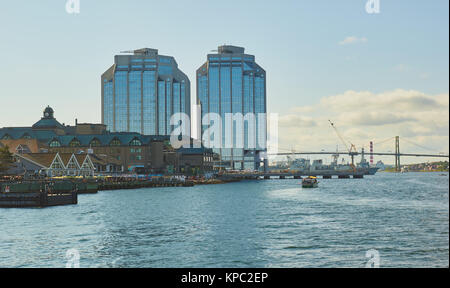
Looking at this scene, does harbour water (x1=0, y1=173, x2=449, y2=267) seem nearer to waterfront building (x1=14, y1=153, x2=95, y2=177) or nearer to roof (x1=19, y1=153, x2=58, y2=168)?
waterfront building (x1=14, y1=153, x2=95, y2=177)

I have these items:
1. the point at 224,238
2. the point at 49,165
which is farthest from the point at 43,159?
the point at 224,238

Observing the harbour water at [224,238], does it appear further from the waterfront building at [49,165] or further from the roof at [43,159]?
the roof at [43,159]

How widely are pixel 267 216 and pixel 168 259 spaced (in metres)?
38.7

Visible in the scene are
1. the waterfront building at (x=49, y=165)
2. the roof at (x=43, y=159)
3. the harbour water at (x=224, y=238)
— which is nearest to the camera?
the harbour water at (x=224, y=238)

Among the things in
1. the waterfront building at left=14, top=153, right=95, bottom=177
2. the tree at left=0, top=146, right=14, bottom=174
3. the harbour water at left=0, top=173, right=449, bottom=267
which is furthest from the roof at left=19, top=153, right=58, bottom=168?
the harbour water at left=0, top=173, right=449, bottom=267

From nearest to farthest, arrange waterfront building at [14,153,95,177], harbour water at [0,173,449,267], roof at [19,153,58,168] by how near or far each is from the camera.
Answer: harbour water at [0,173,449,267], waterfront building at [14,153,95,177], roof at [19,153,58,168]

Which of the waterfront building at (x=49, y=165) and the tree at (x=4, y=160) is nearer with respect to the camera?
the tree at (x=4, y=160)

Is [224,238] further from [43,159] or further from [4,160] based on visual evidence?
[43,159]

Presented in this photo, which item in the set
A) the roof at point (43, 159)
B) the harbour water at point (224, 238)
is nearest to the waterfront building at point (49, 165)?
the roof at point (43, 159)

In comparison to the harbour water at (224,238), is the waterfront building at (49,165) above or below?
above

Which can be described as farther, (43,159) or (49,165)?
(43,159)

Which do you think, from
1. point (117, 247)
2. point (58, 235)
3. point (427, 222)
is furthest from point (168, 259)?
point (427, 222)

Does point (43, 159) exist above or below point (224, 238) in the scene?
above

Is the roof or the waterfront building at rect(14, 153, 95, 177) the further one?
the roof
